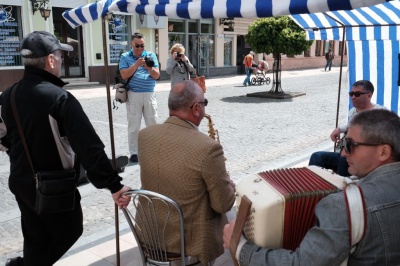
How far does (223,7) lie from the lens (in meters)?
2.45

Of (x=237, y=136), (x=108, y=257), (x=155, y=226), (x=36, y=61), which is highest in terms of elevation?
(x=36, y=61)

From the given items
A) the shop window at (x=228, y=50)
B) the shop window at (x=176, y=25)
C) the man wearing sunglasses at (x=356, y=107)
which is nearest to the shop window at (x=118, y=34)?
the shop window at (x=176, y=25)

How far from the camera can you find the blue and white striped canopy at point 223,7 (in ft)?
6.83

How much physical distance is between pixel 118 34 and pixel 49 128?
1659 centimetres

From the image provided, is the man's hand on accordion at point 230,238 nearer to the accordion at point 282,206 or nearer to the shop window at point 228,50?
the accordion at point 282,206

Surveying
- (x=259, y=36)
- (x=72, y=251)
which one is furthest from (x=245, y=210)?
(x=259, y=36)

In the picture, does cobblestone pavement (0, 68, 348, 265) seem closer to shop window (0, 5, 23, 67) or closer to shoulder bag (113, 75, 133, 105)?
shoulder bag (113, 75, 133, 105)

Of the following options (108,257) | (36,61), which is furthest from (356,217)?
(108,257)

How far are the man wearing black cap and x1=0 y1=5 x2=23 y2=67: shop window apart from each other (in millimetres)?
13312

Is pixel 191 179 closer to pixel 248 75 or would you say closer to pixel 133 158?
pixel 133 158

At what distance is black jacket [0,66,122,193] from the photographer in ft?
7.02

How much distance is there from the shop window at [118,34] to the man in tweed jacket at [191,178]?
16.2 meters

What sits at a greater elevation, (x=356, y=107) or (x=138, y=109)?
(x=356, y=107)

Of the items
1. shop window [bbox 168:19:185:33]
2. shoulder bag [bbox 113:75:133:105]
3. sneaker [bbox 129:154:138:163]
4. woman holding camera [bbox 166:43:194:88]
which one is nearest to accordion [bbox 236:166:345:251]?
shoulder bag [bbox 113:75:133:105]
